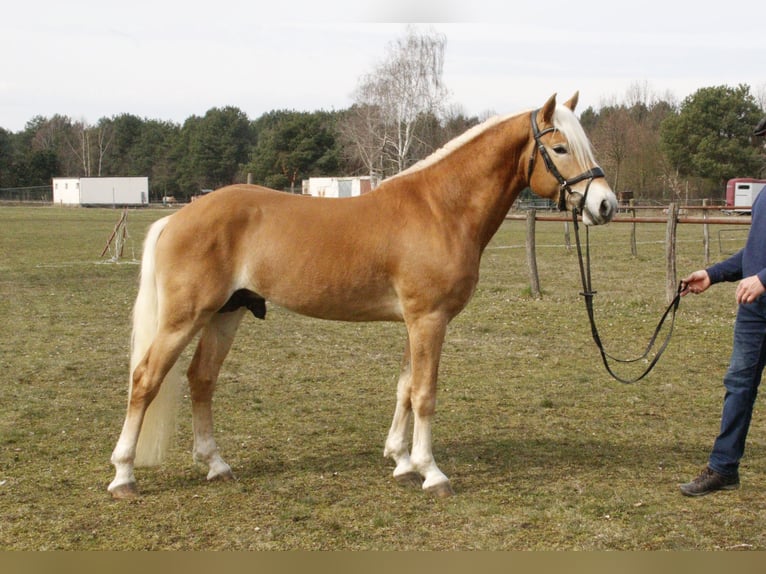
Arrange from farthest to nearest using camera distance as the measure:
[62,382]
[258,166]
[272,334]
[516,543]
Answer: [258,166] → [272,334] → [62,382] → [516,543]

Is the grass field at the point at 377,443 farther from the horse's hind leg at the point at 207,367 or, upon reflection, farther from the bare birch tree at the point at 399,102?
the bare birch tree at the point at 399,102

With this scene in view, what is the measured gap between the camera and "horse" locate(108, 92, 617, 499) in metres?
4.39

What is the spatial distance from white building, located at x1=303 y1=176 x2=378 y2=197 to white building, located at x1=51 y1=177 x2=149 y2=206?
18.6m

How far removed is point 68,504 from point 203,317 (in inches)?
52.2

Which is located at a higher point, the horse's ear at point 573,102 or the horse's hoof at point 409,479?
the horse's ear at point 573,102

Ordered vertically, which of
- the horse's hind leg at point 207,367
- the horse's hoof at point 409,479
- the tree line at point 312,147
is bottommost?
the horse's hoof at point 409,479

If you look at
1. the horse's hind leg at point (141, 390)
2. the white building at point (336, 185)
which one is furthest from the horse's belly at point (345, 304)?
the white building at point (336, 185)

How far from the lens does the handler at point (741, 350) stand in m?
4.03

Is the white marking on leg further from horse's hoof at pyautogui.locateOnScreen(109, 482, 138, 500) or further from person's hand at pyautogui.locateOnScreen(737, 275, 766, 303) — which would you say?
person's hand at pyautogui.locateOnScreen(737, 275, 766, 303)

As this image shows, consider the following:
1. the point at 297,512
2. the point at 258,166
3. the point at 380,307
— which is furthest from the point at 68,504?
the point at 258,166

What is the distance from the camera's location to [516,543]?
3.70 metres

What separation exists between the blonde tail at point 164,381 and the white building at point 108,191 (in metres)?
65.9

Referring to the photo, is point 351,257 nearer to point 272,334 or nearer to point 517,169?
point 517,169

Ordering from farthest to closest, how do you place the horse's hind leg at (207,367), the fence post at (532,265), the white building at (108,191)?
the white building at (108,191)
the fence post at (532,265)
the horse's hind leg at (207,367)
